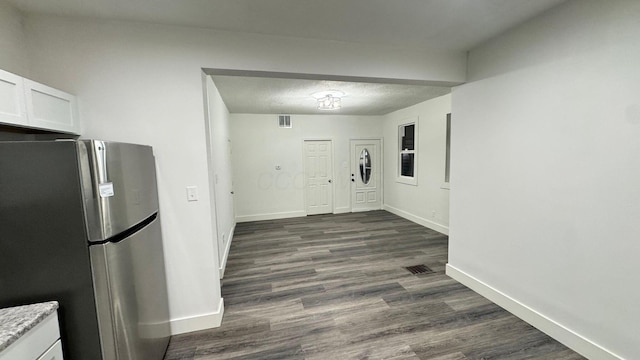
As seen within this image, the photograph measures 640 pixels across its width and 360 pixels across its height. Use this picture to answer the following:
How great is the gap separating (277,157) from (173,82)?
3.89 m

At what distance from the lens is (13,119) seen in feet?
4.25

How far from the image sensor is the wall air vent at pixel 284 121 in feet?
18.9

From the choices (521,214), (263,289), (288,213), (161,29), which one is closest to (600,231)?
(521,214)

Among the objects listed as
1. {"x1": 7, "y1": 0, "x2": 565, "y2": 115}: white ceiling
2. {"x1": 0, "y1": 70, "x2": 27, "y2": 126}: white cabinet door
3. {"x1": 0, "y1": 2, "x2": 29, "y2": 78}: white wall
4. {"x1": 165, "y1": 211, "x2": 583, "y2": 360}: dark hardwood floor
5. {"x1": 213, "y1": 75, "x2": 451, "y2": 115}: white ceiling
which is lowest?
{"x1": 165, "y1": 211, "x2": 583, "y2": 360}: dark hardwood floor

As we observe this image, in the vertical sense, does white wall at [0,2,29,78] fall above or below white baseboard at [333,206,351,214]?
above

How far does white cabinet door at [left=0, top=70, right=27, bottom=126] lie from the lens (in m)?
1.24

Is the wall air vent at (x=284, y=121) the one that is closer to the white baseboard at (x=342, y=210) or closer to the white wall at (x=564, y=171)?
the white baseboard at (x=342, y=210)

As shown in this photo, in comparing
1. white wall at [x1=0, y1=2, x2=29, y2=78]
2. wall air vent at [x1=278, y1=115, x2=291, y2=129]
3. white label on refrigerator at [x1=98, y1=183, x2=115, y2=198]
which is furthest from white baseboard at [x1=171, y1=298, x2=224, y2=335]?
wall air vent at [x1=278, y1=115, x2=291, y2=129]

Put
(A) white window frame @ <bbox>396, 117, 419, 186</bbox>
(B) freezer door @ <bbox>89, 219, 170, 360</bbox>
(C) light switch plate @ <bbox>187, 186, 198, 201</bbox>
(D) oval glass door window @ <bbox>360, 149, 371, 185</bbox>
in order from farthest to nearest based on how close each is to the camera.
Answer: (D) oval glass door window @ <bbox>360, 149, 371, 185</bbox> < (A) white window frame @ <bbox>396, 117, 419, 186</bbox> < (C) light switch plate @ <bbox>187, 186, 198, 201</bbox> < (B) freezer door @ <bbox>89, 219, 170, 360</bbox>

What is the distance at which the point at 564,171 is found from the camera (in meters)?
1.88

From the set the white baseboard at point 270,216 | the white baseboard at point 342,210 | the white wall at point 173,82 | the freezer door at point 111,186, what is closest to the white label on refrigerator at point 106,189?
the freezer door at point 111,186

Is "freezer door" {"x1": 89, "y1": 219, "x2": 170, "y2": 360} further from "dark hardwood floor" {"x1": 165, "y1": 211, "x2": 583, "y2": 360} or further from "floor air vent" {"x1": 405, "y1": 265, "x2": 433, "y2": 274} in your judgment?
"floor air vent" {"x1": 405, "y1": 265, "x2": 433, "y2": 274}

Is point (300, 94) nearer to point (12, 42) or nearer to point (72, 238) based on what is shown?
point (12, 42)

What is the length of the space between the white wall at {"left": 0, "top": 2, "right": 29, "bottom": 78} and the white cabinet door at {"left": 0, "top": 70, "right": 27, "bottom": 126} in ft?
1.51
